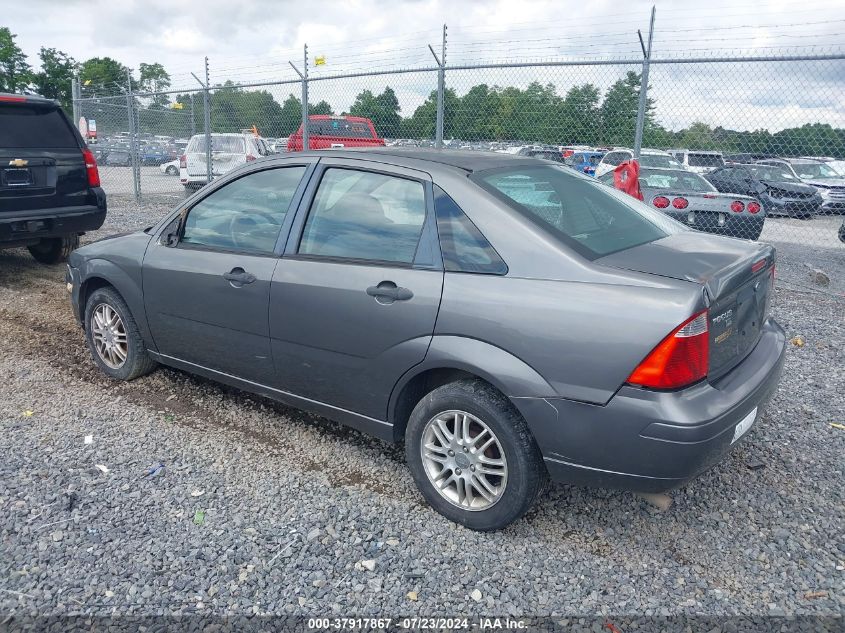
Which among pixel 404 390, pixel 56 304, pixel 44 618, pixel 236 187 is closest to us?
pixel 44 618

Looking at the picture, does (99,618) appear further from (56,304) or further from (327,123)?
(327,123)

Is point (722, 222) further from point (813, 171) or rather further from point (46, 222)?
point (813, 171)

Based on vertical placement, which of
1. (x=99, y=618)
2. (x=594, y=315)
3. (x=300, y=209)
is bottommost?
(x=99, y=618)

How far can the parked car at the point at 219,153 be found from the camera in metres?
14.2

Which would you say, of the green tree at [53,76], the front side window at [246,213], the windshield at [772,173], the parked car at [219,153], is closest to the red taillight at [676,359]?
the front side window at [246,213]

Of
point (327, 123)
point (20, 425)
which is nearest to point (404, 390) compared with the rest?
point (20, 425)

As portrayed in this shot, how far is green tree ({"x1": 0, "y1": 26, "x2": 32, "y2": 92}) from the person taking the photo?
48500 millimetres

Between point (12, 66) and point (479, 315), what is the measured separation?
195 ft

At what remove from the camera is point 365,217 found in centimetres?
329

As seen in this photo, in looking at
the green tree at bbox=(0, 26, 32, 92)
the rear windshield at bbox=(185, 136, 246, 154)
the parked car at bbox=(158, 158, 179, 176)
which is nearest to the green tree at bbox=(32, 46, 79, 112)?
the green tree at bbox=(0, 26, 32, 92)

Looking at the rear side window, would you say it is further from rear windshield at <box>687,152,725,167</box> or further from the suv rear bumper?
rear windshield at <box>687,152,725,167</box>

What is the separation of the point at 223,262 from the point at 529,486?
2.05 metres

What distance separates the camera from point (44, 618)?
2.45m

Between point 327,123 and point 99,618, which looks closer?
point 99,618
